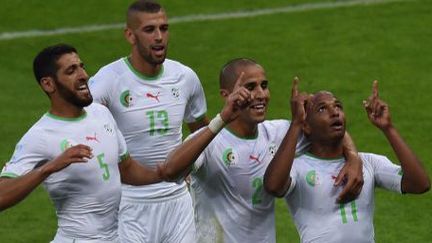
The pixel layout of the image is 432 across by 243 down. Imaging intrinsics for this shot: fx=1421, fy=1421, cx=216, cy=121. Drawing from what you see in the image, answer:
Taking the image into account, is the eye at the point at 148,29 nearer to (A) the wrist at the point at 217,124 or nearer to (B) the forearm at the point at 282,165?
(B) the forearm at the point at 282,165

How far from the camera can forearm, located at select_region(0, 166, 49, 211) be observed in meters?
9.26

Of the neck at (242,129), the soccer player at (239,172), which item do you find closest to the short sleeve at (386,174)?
the soccer player at (239,172)

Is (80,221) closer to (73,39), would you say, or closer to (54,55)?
(54,55)

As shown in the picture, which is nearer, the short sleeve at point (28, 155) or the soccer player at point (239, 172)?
the short sleeve at point (28, 155)

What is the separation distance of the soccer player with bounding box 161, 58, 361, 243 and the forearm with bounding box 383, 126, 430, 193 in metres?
0.33

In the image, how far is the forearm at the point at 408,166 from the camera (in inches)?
396

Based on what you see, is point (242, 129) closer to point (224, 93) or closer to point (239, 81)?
point (224, 93)

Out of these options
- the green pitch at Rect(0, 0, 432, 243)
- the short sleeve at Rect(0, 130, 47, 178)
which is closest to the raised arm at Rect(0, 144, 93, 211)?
the short sleeve at Rect(0, 130, 47, 178)

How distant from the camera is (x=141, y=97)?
11.5m

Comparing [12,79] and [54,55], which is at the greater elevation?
[54,55]

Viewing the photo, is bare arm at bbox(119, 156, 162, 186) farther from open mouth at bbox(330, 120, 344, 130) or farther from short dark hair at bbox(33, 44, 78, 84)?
open mouth at bbox(330, 120, 344, 130)

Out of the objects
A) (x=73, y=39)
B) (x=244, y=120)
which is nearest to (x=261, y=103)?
(x=244, y=120)

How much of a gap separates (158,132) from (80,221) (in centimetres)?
175

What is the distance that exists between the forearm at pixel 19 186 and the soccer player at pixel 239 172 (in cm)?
133
